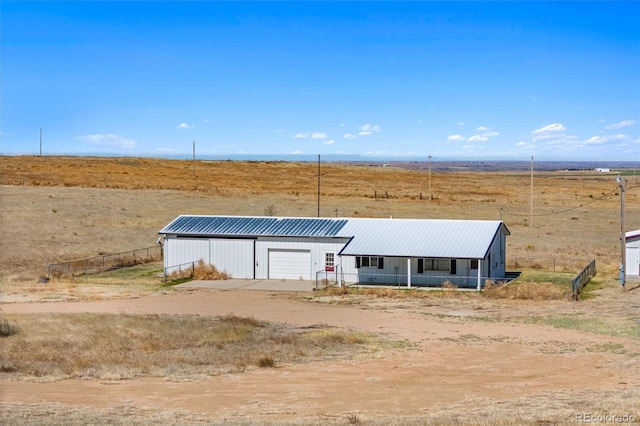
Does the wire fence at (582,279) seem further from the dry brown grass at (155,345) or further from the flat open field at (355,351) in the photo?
the dry brown grass at (155,345)

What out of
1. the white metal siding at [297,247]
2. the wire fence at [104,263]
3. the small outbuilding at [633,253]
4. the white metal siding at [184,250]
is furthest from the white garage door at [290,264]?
the small outbuilding at [633,253]

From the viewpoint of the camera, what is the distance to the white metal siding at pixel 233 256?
164 ft

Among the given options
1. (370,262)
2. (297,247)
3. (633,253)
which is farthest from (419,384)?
(633,253)

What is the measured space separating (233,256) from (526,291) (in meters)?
17.4

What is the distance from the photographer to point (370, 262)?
47625 millimetres

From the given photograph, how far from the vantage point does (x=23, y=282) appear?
1810 inches

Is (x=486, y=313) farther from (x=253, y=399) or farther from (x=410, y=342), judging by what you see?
(x=253, y=399)

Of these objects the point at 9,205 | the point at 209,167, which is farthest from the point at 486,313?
the point at 209,167

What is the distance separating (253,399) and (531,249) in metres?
44.3

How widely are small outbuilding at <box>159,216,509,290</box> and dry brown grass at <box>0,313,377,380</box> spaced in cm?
1421

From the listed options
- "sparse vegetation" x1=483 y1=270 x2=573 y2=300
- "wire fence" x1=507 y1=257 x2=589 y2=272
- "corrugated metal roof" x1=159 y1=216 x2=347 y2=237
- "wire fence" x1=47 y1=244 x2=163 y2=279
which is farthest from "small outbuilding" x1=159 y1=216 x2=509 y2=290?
"wire fence" x1=47 y1=244 x2=163 y2=279

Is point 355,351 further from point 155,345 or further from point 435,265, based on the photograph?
point 435,265

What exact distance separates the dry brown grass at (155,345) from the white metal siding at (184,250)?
15.6 m

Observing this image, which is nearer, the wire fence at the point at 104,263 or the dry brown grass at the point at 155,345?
the dry brown grass at the point at 155,345
